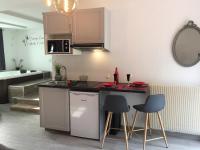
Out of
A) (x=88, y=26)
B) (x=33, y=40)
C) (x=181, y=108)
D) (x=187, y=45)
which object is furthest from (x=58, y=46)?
(x=33, y=40)

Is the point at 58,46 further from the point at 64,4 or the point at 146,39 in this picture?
the point at 146,39

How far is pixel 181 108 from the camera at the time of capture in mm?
3229

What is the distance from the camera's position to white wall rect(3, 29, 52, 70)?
7898mm

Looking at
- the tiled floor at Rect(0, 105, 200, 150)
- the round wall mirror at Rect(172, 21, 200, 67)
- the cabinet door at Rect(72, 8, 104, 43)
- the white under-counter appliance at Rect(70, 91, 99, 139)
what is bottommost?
the tiled floor at Rect(0, 105, 200, 150)

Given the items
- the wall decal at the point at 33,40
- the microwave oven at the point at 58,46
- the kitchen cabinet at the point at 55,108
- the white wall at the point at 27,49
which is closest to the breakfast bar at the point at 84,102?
the kitchen cabinet at the point at 55,108

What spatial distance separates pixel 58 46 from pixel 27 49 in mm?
5098

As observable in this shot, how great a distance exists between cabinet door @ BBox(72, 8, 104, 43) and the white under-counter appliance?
96cm

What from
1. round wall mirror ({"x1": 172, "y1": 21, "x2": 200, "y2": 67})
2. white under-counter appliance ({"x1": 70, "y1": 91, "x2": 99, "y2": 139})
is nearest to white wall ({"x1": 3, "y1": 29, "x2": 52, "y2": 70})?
white under-counter appliance ({"x1": 70, "y1": 91, "x2": 99, "y2": 139})

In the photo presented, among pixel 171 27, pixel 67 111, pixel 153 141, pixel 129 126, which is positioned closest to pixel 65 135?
pixel 67 111

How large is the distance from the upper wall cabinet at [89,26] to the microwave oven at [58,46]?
177mm

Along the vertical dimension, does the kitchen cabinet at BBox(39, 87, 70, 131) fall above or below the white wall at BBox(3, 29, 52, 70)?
below

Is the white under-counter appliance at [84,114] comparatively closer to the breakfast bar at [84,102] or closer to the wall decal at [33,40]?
the breakfast bar at [84,102]

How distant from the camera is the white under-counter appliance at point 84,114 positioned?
126 inches

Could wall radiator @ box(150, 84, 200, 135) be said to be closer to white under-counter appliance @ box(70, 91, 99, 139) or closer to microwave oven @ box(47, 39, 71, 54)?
white under-counter appliance @ box(70, 91, 99, 139)
